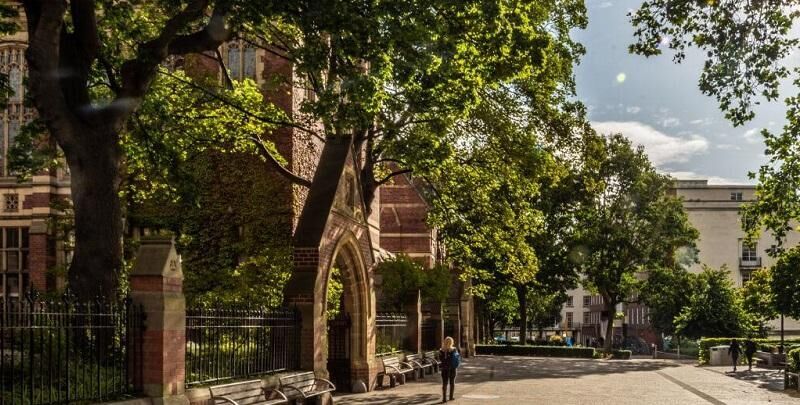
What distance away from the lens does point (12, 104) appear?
29281 millimetres

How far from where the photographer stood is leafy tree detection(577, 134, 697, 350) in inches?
2051

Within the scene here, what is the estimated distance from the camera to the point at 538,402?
762 inches

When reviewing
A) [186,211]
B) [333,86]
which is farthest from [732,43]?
[186,211]

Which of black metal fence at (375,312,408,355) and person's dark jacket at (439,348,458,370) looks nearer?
person's dark jacket at (439,348,458,370)

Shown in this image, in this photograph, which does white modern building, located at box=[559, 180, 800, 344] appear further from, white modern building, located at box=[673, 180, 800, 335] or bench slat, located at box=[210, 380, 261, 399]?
bench slat, located at box=[210, 380, 261, 399]

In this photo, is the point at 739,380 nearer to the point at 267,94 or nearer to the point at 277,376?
the point at 267,94

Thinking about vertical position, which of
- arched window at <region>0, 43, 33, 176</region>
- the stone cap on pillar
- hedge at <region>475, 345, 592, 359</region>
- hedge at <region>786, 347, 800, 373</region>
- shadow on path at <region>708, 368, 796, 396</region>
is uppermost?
arched window at <region>0, 43, 33, 176</region>

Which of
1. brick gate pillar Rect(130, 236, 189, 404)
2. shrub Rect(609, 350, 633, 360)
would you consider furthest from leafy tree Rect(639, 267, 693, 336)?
brick gate pillar Rect(130, 236, 189, 404)

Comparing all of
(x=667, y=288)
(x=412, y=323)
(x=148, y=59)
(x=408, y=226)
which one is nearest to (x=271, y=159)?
(x=412, y=323)

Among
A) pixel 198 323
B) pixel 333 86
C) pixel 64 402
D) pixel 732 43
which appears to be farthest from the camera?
pixel 333 86

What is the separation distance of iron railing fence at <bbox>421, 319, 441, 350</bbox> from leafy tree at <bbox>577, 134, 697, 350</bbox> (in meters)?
21.2

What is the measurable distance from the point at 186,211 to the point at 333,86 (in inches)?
473

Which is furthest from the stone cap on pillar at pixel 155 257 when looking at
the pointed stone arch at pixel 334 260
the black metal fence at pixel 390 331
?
the black metal fence at pixel 390 331

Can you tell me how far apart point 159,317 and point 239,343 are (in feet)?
11.6
